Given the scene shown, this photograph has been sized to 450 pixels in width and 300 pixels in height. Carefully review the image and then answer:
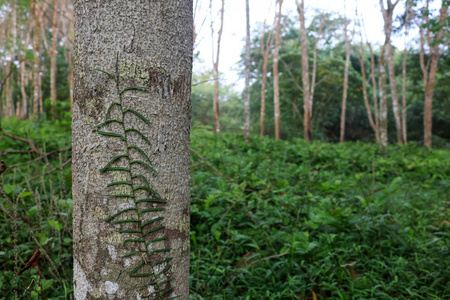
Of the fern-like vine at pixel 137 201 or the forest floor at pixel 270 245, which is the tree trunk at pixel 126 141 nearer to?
the fern-like vine at pixel 137 201

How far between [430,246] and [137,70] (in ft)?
10.2

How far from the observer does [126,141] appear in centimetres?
85

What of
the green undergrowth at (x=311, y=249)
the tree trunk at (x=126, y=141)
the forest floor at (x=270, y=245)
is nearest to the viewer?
the tree trunk at (x=126, y=141)

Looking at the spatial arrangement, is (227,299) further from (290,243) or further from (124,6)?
(124,6)

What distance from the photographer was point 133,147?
857 mm

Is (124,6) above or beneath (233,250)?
above

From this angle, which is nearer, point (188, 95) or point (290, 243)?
point (188, 95)

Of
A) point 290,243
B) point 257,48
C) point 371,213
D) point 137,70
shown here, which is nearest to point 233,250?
point 290,243

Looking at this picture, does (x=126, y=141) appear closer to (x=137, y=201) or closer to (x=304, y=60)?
(x=137, y=201)

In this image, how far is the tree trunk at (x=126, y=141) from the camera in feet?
2.78

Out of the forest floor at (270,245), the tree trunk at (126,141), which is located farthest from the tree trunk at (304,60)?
the tree trunk at (126,141)

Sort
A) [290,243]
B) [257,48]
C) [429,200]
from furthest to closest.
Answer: [257,48] → [429,200] → [290,243]

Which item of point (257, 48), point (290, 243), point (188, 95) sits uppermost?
point (257, 48)

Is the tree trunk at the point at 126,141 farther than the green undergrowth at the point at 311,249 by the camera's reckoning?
No
